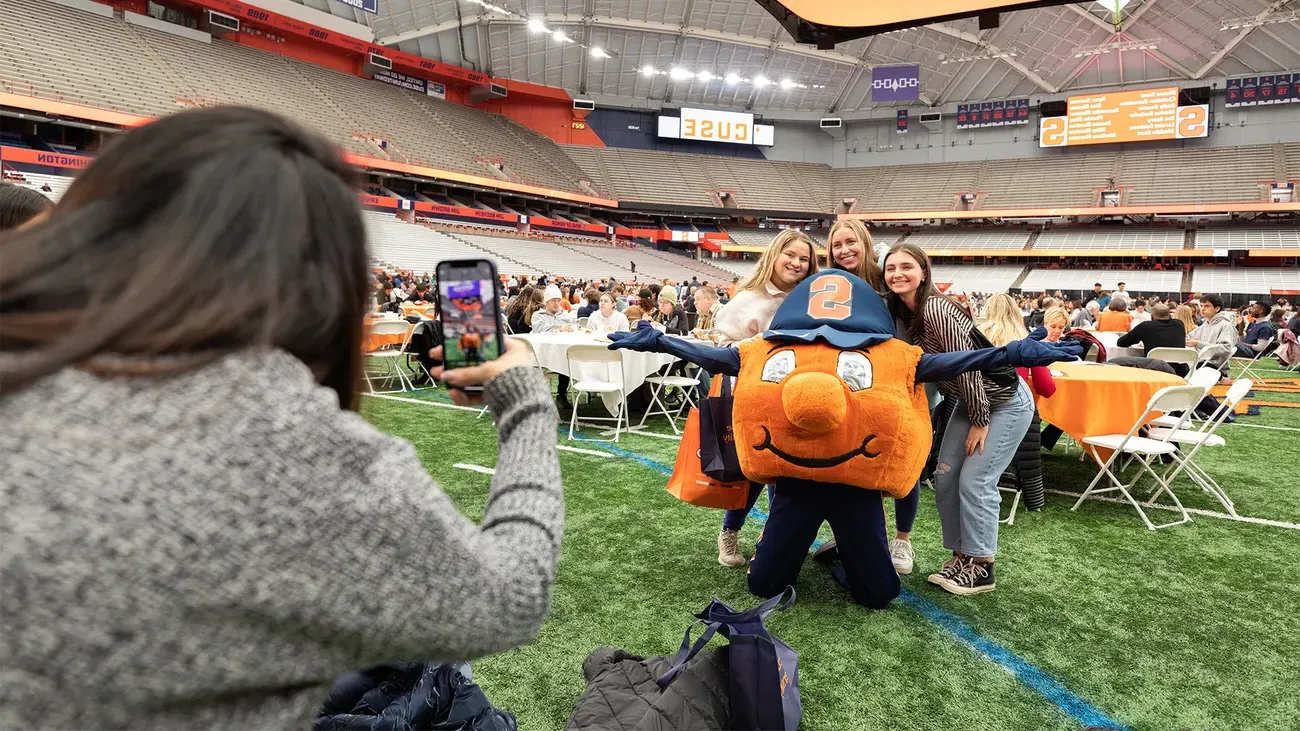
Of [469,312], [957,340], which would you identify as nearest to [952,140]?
[957,340]

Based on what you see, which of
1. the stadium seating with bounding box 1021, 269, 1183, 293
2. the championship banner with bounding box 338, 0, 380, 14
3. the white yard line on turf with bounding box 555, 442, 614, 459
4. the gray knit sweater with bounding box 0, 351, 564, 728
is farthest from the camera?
the stadium seating with bounding box 1021, 269, 1183, 293

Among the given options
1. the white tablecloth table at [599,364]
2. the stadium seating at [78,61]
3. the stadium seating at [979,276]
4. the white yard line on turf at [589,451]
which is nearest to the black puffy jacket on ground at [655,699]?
the white yard line on turf at [589,451]

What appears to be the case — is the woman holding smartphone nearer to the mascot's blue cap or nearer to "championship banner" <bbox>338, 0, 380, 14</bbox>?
the mascot's blue cap

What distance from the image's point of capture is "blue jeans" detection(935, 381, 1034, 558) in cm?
310

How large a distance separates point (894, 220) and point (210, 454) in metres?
42.5

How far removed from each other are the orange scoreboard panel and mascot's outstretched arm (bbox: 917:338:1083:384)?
39.6 metres

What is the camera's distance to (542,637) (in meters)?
2.68

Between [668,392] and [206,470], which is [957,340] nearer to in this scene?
[206,470]

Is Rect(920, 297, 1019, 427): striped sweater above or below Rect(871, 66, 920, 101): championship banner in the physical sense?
below

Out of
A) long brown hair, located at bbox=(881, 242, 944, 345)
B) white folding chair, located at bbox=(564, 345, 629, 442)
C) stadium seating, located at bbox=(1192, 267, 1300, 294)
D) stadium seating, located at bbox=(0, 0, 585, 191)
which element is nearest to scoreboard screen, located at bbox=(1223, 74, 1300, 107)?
stadium seating, located at bbox=(1192, 267, 1300, 294)

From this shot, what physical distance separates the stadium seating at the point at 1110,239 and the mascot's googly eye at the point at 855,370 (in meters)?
37.0

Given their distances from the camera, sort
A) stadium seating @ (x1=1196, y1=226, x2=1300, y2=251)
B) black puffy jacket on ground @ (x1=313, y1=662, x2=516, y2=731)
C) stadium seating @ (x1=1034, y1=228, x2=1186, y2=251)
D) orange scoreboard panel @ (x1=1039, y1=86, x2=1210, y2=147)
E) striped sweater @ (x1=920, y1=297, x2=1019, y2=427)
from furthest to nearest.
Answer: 1. orange scoreboard panel @ (x1=1039, y1=86, x2=1210, y2=147)
2. stadium seating @ (x1=1034, y1=228, x2=1186, y2=251)
3. stadium seating @ (x1=1196, y1=226, x2=1300, y2=251)
4. striped sweater @ (x1=920, y1=297, x2=1019, y2=427)
5. black puffy jacket on ground @ (x1=313, y1=662, x2=516, y2=731)

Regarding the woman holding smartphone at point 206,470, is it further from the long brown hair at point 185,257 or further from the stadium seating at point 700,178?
the stadium seating at point 700,178

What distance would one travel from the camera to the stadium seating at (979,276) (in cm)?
3362
